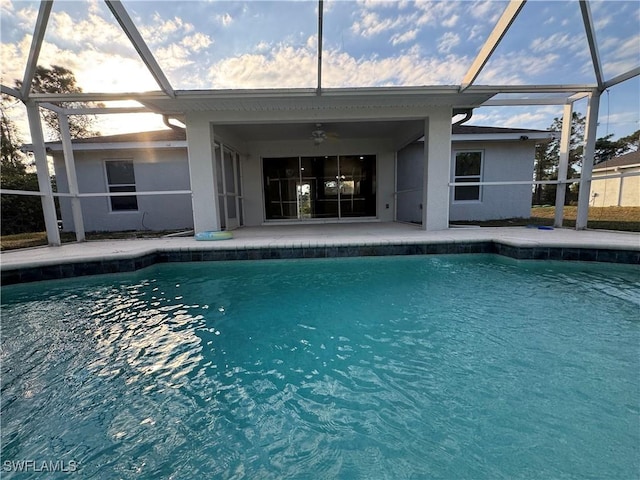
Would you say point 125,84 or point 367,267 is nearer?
point 367,267

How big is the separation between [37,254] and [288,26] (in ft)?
17.3

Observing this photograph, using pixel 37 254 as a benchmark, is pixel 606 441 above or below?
below

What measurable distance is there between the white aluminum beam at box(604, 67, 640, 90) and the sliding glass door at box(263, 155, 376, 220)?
525 cm

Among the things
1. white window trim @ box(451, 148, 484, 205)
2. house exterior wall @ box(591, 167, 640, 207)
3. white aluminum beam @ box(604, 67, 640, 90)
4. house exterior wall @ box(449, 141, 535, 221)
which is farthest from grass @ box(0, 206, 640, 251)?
house exterior wall @ box(591, 167, 640, 207)

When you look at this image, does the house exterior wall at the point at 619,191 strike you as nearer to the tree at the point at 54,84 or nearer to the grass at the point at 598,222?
the grass at the point at 598,222

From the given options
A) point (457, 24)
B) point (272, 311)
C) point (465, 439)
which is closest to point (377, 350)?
point (465, 439)

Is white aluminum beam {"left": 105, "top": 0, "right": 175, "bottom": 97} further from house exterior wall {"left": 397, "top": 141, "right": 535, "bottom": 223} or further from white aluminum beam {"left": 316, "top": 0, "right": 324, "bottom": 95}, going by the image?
house exterior wall {"left": 397, "top": 141, "right": 535, "bottom": 223}

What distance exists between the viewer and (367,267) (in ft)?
14.3

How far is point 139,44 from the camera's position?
379cm

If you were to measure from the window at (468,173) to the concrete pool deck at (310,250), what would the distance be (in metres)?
3.48

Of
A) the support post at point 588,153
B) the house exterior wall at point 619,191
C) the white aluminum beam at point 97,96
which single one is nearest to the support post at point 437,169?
the support post at point 588,153

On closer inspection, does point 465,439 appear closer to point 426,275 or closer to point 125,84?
point 426,275

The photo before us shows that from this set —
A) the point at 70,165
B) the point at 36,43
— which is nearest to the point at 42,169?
the point at 70,165

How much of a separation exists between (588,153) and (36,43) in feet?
30.4
